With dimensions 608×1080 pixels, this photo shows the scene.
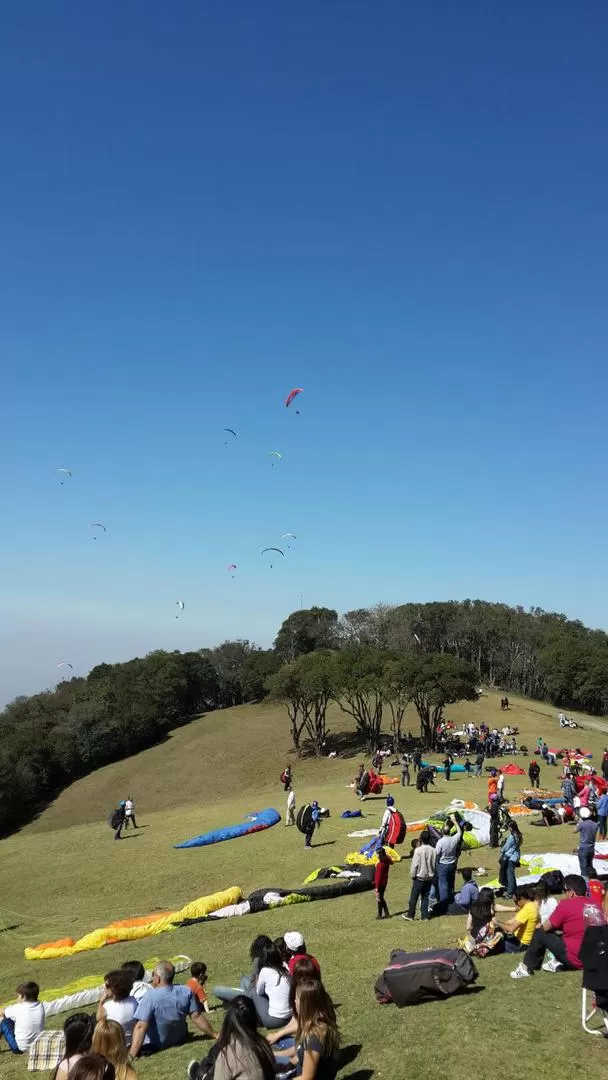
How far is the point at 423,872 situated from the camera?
12.9 m

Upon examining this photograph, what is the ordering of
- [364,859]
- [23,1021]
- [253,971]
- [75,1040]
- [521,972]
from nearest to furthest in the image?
[75,1040] → [253,971] → [521,972] → [23,1021] → [364,859]

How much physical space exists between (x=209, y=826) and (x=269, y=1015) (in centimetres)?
2216

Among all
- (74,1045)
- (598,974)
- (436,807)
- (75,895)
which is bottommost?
(75,895)

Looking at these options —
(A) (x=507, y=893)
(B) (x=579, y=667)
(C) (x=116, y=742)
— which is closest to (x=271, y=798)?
(A) (x=507, y=893)

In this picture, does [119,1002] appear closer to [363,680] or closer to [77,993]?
[77,993]

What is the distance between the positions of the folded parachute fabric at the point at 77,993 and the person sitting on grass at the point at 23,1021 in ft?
3.29

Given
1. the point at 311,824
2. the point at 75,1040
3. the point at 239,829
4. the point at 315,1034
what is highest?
the point at 315,1034

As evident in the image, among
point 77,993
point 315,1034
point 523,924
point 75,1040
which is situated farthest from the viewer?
point 77,993

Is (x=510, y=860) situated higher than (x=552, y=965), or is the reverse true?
(x=510, y=860)

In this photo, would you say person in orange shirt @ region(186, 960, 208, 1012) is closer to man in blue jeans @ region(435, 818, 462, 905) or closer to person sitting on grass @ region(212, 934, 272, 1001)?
person sitting on grass @ region(212, 934, 272, 1001)

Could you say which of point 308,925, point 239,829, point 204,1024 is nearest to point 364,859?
point 308,925

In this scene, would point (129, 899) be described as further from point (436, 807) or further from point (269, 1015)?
point (269, 1015)

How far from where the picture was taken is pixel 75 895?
22.2 m

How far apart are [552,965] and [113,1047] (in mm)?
5780
